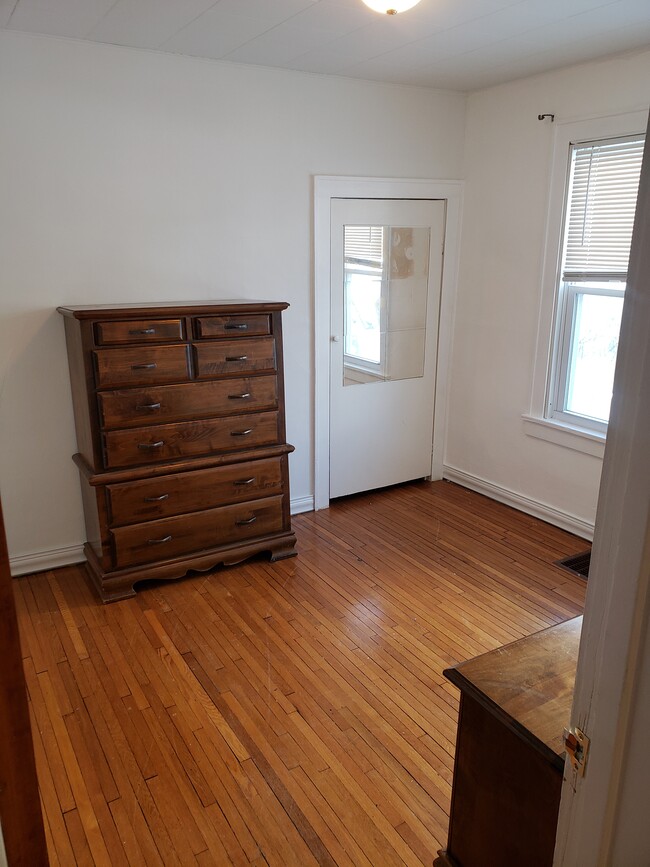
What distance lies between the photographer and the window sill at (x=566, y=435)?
3609 millimetres

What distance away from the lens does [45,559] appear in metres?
3.39

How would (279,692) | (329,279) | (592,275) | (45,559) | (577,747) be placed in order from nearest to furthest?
(577,747), (279,692), (45,559), (592,275), (329,279)

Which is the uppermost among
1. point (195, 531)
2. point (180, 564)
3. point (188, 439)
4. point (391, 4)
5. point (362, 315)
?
point (391, 4)

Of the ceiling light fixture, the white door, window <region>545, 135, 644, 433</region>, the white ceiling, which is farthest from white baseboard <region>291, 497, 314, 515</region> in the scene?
the ceiling light fixture

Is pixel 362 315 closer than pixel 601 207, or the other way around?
pixel 601 207

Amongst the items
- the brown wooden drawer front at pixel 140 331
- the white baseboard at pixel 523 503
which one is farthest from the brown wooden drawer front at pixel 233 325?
the white baseboard at pixel 523 503

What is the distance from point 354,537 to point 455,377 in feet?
4.62

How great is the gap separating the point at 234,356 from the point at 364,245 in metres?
1.27

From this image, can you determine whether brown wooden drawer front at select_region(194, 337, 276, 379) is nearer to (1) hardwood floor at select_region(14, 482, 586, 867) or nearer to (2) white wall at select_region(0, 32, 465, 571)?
(2) white wall at select_region(0, 32, 465, 571)

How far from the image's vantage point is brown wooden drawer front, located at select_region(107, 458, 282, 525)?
3115mm

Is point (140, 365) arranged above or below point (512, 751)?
above

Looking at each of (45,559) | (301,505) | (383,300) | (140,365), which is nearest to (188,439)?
(140,365)

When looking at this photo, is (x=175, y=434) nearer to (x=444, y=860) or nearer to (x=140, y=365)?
(x=140, y=365)

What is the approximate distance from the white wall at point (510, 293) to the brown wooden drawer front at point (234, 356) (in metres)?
1.60
